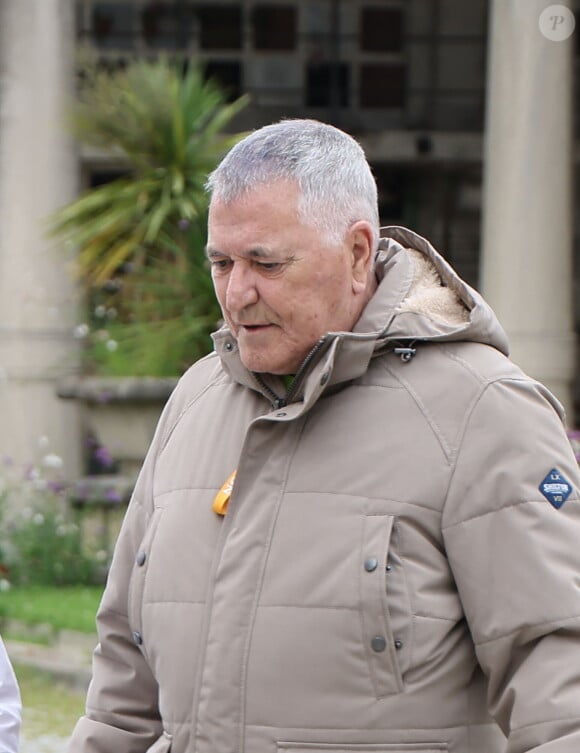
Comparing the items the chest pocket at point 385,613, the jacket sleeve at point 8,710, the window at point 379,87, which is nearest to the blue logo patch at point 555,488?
the chest pocket at point 385,613

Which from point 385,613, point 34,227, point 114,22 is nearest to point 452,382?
point 385,613

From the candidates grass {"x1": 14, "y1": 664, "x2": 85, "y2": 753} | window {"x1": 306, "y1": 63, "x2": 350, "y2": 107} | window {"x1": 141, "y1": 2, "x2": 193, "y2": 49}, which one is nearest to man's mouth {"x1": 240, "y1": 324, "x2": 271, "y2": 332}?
grass {"x1": 14, "y1": 664, "x2": 85, "y2": 753}

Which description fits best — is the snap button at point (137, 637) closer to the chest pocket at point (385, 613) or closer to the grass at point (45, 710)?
the chest pocket at point (385, 613)

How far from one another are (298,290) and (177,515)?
38 centimetres

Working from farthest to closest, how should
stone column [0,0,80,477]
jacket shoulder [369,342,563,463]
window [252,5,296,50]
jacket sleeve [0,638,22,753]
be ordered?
window [252,5,296,50] → stone column [0,0,80,477] → jacket sleeve [0,638,22,753] → jacket shoulder [369,342,563,463]

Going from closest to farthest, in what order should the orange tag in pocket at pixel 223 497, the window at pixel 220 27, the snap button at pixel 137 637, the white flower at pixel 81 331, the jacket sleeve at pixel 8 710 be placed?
the orange tag in pocket at pixel 223 497, the snap button at pixel 137 637, the jacket sleeve at pixel 8 710, the white flower at pixel 81 331, the window at pixel 220 27

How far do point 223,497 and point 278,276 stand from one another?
12.8 inches

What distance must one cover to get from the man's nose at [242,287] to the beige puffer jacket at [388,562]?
0.40ft

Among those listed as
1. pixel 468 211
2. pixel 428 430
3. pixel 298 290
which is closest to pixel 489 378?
pixel 428 430

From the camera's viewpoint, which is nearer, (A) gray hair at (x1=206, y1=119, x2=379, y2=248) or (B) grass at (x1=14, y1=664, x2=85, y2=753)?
(A) gray hair at (x1=206, y1=119, x2=379, y2=248)

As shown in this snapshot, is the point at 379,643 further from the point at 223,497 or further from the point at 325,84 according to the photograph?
the point at 325,84

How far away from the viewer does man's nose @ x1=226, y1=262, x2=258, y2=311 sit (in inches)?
85.4

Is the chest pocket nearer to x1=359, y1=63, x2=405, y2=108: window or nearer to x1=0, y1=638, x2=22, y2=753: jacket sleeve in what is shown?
x1=0, y1=638, x2=22, y2=753: jacket sleeve

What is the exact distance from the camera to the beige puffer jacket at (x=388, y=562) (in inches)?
80.7
